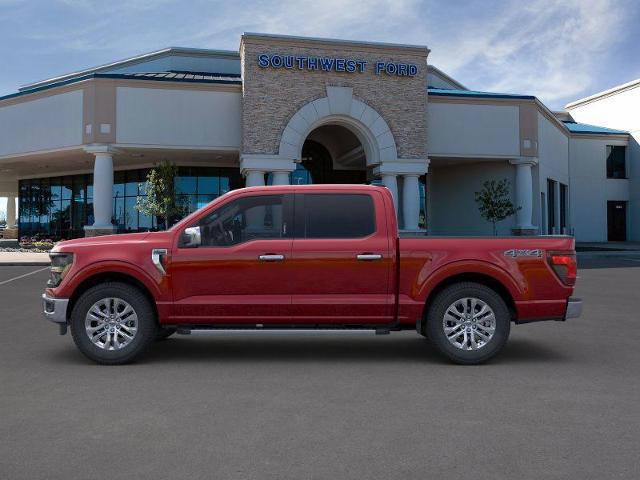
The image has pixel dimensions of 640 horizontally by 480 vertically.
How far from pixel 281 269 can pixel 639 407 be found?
3.75 meters

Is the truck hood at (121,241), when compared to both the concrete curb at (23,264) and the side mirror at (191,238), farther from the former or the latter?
the concrete curb at (23,264)

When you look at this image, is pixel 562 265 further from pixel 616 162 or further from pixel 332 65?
pixel 616 162

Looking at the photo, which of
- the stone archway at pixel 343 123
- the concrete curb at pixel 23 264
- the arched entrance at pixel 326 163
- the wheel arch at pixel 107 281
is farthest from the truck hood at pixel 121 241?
the arched entrance at pixel 326 163

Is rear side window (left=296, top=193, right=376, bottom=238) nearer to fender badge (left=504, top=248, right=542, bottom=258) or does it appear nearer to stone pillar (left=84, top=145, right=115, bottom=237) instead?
fender badge (left=504, top=248, right=542, bottom=258)

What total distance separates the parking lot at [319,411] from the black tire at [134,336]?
0.17 metres

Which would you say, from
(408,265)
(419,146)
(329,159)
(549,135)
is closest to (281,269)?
(408,265)

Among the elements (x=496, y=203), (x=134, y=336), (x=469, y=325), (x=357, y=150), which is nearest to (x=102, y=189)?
(x=357, y=150)

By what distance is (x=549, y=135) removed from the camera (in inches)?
1497

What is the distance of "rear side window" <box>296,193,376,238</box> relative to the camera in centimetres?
716

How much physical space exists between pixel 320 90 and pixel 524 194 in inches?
502

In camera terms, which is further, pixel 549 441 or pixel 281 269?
pixel 281 269

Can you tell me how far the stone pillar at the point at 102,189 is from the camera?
96.5 ft

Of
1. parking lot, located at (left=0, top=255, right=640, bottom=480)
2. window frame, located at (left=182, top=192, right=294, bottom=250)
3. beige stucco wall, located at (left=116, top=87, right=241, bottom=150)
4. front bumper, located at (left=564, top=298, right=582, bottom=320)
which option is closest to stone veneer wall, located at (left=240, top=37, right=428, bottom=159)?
beige stucco wall, located at (left=116, top=87, right=241, bottom=150)

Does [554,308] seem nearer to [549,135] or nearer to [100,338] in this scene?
[100,338]
